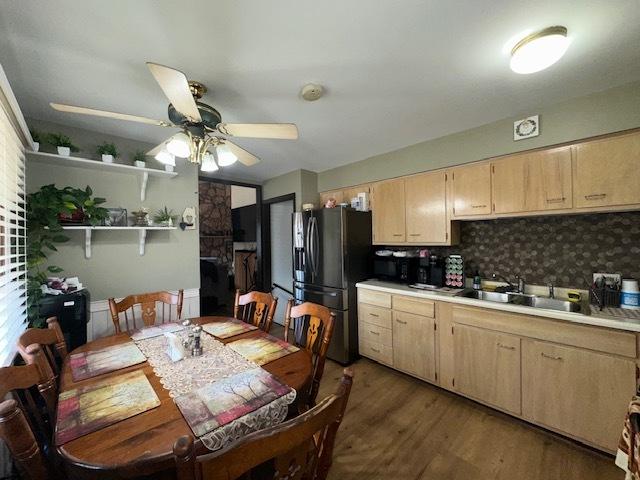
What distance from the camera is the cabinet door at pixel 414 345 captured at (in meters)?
2.33

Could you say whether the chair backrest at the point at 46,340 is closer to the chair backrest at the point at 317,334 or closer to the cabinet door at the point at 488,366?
the chair backrest at the point at 317,334

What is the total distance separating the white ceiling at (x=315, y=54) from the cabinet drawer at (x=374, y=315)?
1868 mm

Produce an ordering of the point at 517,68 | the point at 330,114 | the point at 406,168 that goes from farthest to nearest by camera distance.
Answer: the point at 406,168 < the point at 330,114 < the point at 517,68

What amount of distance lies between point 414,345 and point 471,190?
1.54 m

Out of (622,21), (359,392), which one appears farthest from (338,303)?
(622,21)

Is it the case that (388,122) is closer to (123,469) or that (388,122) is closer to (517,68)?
(517,68)

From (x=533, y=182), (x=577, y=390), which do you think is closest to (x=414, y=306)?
(x=577, y=390)

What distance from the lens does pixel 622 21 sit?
1195 mm

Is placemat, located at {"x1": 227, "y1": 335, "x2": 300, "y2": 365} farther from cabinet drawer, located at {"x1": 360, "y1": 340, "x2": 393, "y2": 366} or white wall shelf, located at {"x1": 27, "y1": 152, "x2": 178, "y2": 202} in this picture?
white wall shelf, located at {"x1": 27, "y1": 152, "x2": 178, "y2": 202}

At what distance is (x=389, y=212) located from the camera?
A: 2.92 meters

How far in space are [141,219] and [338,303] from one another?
2152 mm

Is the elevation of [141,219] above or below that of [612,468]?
above

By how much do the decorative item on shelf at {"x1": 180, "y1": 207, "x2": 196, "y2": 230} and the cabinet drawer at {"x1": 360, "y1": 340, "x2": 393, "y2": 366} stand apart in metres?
2.31

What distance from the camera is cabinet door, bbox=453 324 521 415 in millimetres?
1884
